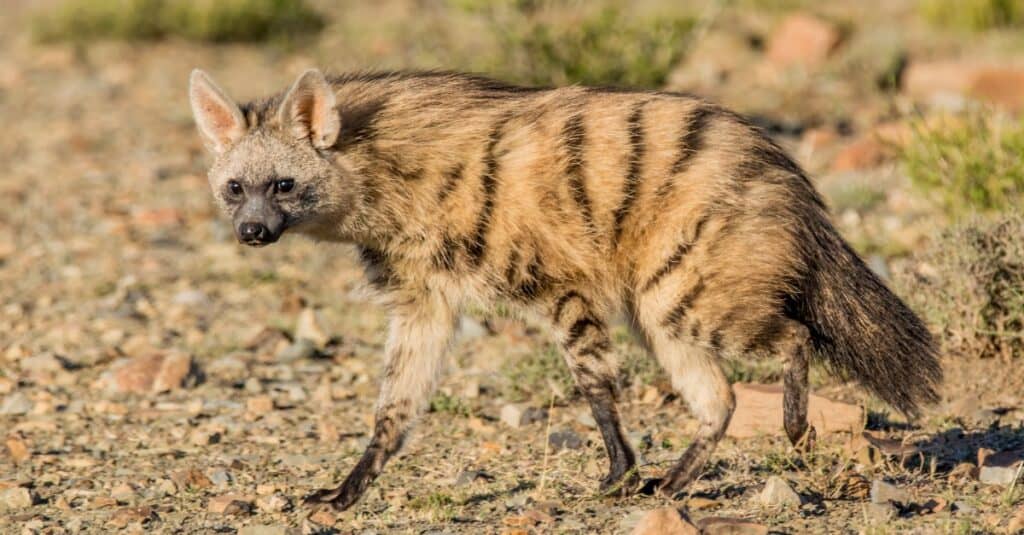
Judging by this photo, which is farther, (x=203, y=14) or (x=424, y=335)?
(x=203, y=14)

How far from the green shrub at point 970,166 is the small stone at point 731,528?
306cm

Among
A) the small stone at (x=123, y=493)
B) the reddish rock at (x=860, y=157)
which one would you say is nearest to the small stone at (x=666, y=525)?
the small stone at (x=123, y=493)

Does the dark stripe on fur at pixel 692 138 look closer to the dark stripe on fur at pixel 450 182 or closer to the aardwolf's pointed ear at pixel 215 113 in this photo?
the dark stripe on fur at pixel 450 182

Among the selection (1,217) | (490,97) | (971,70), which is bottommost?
(1,217)

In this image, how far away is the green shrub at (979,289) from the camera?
6.06m

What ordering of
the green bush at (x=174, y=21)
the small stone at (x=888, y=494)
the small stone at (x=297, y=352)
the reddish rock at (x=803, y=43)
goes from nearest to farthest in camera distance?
1. the small stone at (x=888, y=494)
2. the small stone at (x=297, y=352)
3. the reddish rock at (x=803, y=43)
4. the green bush at (x=174, y=21)

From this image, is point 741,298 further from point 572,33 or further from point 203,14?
point 203,14

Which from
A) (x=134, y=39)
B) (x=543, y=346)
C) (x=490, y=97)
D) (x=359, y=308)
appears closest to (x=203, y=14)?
(x=134, y=39)

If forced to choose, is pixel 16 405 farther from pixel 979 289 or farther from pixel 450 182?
pixel 979 289

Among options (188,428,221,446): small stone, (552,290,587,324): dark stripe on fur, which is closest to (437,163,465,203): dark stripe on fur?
(552,290,587,324): dark stripe on fur

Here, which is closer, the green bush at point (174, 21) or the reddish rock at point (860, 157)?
the reddish rock at point (860, 157)

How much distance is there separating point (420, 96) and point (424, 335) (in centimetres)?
91

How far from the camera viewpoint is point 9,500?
17.1 feet

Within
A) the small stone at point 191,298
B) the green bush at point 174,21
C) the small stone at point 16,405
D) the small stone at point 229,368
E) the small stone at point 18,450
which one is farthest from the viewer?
the green bush at point 174,21
